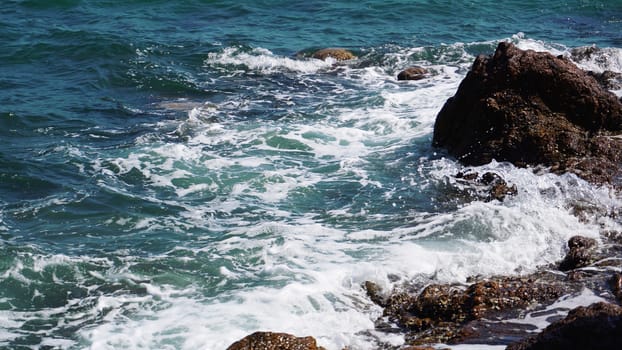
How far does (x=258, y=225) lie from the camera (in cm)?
1192

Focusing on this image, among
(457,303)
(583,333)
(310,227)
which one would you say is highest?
(583,333)

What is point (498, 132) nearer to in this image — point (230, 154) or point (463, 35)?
point (230, 154)

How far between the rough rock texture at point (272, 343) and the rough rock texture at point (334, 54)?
15.1 metres

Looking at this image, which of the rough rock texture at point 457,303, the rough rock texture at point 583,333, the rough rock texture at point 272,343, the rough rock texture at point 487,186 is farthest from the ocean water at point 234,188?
the rough rock texture at point 583,333

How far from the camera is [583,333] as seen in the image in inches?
254

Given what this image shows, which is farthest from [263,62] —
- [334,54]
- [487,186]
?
[487,186]

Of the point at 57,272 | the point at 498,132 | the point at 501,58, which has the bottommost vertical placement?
the point at 57,272

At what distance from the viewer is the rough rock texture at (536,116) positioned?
12.8 meters

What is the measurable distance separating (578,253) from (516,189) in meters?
2.33

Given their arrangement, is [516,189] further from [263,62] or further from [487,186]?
[263,62]

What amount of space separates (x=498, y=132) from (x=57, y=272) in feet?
22.9

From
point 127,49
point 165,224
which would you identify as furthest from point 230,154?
point 127,49

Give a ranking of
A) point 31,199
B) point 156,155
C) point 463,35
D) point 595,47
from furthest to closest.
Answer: point 463,35 → point 595,47 → point 156,155 → point 31,199

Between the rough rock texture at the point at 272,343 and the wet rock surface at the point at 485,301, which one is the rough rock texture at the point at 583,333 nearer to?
the wet rock surface at the point at 485,301
